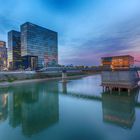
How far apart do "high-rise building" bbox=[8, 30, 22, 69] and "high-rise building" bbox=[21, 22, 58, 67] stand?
45.4 ft

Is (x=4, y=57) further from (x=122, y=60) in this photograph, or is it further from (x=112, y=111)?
(x=112, y=111)

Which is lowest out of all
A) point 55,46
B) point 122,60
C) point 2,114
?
point 2,114

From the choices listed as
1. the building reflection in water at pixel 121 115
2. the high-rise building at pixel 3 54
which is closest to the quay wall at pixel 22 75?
the building reflection in water at pixel 121 115

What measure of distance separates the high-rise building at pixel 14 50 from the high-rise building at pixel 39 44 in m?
13.8

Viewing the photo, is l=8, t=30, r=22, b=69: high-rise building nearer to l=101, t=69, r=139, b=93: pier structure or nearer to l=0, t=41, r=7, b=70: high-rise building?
l=0, t=41, r=7, b=70: high-rise building

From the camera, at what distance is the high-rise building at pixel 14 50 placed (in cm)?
16852

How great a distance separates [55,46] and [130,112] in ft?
585

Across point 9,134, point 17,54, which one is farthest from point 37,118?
point 17,54

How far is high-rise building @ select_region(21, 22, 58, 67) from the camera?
518 feet

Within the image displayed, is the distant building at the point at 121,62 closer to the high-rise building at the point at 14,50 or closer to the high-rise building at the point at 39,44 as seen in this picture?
the high-rise building at the point at 39,44

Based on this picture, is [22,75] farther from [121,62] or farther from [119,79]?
[121,62]

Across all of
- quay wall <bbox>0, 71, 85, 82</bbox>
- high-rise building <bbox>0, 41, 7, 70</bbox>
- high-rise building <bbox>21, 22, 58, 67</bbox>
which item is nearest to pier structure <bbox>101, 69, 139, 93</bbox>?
quay wall <bbox>0, 71, 85, 82</bbox>

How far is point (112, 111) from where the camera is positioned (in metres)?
23.8

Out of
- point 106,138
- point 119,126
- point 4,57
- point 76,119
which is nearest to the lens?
point 106,138
